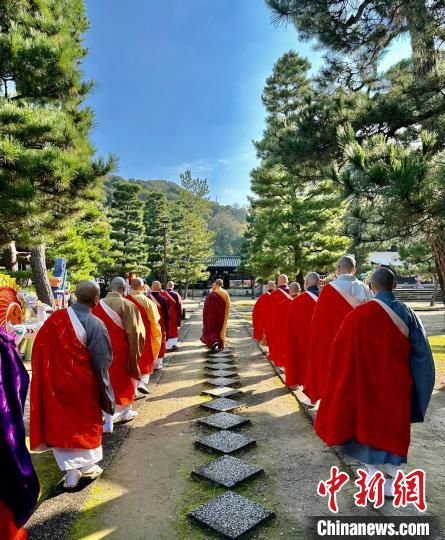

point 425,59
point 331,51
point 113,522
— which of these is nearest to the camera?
point 113,522

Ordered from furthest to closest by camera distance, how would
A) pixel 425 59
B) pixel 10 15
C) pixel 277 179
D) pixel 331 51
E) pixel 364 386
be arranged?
pixel 277 179 < pixel 10 15 < pixel 331 51 < pixel 425 59 < pixel 364 386

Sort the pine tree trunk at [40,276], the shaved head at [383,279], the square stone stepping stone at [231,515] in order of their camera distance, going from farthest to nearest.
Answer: the pine tree trunk at [40,276] → the shaved head at [383,279] → the square stone stepping stone at [231,515]

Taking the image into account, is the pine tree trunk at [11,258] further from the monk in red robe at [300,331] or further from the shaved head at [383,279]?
the shaved head at [383,279]

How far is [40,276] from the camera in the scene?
406 inches

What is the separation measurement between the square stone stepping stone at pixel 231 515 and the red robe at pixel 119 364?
6.72 feet

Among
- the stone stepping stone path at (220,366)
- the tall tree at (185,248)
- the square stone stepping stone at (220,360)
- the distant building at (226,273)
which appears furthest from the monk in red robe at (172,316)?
the distant building at (226,273)

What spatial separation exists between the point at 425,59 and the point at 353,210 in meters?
3.38

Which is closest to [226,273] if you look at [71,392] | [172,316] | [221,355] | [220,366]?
[172,316]

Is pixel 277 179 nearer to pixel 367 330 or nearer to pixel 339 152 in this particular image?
pixel 339 152

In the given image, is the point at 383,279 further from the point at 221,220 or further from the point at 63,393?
the point at 221,220

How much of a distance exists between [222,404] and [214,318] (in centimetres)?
406

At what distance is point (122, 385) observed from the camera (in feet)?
15.0

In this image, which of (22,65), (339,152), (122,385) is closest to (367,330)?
(122,385)

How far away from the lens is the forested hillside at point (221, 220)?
3292 inches
